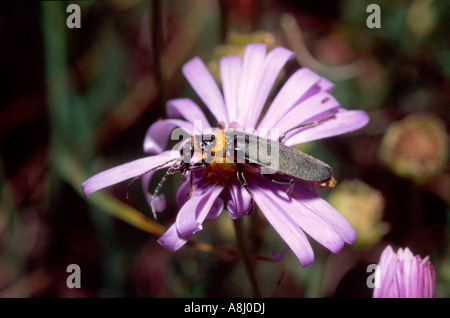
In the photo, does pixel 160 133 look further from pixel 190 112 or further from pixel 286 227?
pixel 286 227

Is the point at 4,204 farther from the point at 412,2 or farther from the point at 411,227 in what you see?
the point at 412,2

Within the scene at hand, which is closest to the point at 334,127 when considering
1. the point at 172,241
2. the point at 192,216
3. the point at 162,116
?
the point at 192,216

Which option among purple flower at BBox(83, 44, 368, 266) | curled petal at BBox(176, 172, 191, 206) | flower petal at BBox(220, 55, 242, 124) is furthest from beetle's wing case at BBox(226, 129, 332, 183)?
flower petal at BBox(220, 55, 242, 124)

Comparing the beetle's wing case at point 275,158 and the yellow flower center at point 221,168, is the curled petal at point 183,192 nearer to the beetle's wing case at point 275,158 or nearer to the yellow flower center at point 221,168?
the yellow flower center at point 221,168

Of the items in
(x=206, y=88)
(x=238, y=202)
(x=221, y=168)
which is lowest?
(x=238, y=202)

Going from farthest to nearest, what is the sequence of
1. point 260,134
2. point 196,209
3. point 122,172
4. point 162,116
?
point 162,116 < point 260,134 < point 122,172 < point 196,209

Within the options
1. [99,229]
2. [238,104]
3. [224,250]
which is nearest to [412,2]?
[238,104]
